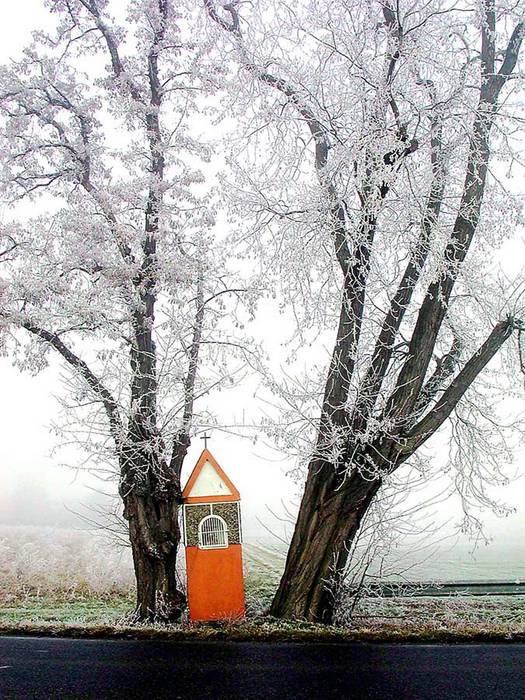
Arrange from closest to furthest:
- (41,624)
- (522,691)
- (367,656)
→ (522,691), (367,656), (41,624)

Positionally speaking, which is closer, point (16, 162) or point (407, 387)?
point (407, 387)

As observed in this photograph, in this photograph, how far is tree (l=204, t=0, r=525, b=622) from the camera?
23.7ft

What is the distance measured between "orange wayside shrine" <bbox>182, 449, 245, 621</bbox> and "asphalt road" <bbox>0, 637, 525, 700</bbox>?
83 cm

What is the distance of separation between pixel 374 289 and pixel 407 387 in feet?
3.74

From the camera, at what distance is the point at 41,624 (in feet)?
23.9

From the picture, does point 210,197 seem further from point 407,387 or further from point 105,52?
point 407,387

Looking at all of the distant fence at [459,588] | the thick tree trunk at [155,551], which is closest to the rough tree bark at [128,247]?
the thick tree trunk at [155,551]

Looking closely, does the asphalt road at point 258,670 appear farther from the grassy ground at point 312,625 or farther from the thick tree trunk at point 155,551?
the thick tree trunk at point 155,551

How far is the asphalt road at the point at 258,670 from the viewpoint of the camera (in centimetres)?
458

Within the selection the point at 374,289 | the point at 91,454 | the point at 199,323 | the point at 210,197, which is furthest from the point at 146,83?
the point at 91,454

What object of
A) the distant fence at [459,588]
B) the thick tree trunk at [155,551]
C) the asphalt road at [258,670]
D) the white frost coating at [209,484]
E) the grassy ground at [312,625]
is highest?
the white frost coating at [209,484]

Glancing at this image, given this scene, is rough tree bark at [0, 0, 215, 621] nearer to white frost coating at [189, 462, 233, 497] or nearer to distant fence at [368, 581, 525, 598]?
white frost coating at [189, 462, 233, 497]

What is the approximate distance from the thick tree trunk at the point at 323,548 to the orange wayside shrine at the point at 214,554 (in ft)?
1.78

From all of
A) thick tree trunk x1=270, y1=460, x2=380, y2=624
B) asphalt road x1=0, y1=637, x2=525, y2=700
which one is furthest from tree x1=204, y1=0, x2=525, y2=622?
asphalt road x1=0, y1=637, x2=525, y2=700
